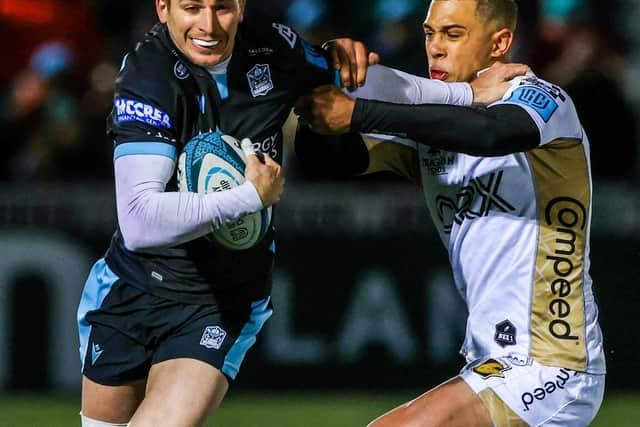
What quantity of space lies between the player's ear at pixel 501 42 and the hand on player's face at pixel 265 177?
1189 mm

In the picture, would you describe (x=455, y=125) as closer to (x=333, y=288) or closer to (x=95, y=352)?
(x=95, y=352)

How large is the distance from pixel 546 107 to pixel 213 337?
1.67 meters

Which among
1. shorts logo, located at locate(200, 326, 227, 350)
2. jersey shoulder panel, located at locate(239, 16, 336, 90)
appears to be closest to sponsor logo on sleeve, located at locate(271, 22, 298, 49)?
jersey shoulder panel, located at locate(239, 16, 336, 90)

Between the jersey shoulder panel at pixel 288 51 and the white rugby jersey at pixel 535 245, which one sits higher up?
the jersey shoulder panel at pixel 288 51

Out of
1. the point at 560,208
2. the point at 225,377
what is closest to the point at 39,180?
the point at 225,377

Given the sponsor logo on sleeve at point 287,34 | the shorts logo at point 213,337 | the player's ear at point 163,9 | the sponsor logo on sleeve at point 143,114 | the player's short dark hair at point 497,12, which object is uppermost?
the player's short dark hair at point 497,12

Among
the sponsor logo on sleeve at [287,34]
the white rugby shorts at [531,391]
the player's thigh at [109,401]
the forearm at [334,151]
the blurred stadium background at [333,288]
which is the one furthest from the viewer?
the blurred stadium background at [333,288]

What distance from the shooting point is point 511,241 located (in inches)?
205

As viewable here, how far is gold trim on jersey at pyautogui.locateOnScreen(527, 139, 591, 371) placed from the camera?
16.8 ft

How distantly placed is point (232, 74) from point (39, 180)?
4678mm

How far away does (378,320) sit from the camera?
914 cm

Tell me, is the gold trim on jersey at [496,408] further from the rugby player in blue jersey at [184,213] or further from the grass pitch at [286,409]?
the grass pitch at [286,409]

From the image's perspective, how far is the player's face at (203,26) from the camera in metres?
5.13

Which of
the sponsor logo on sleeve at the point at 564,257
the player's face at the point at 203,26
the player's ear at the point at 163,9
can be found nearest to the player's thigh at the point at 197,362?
the player's face at the point at 203,26
